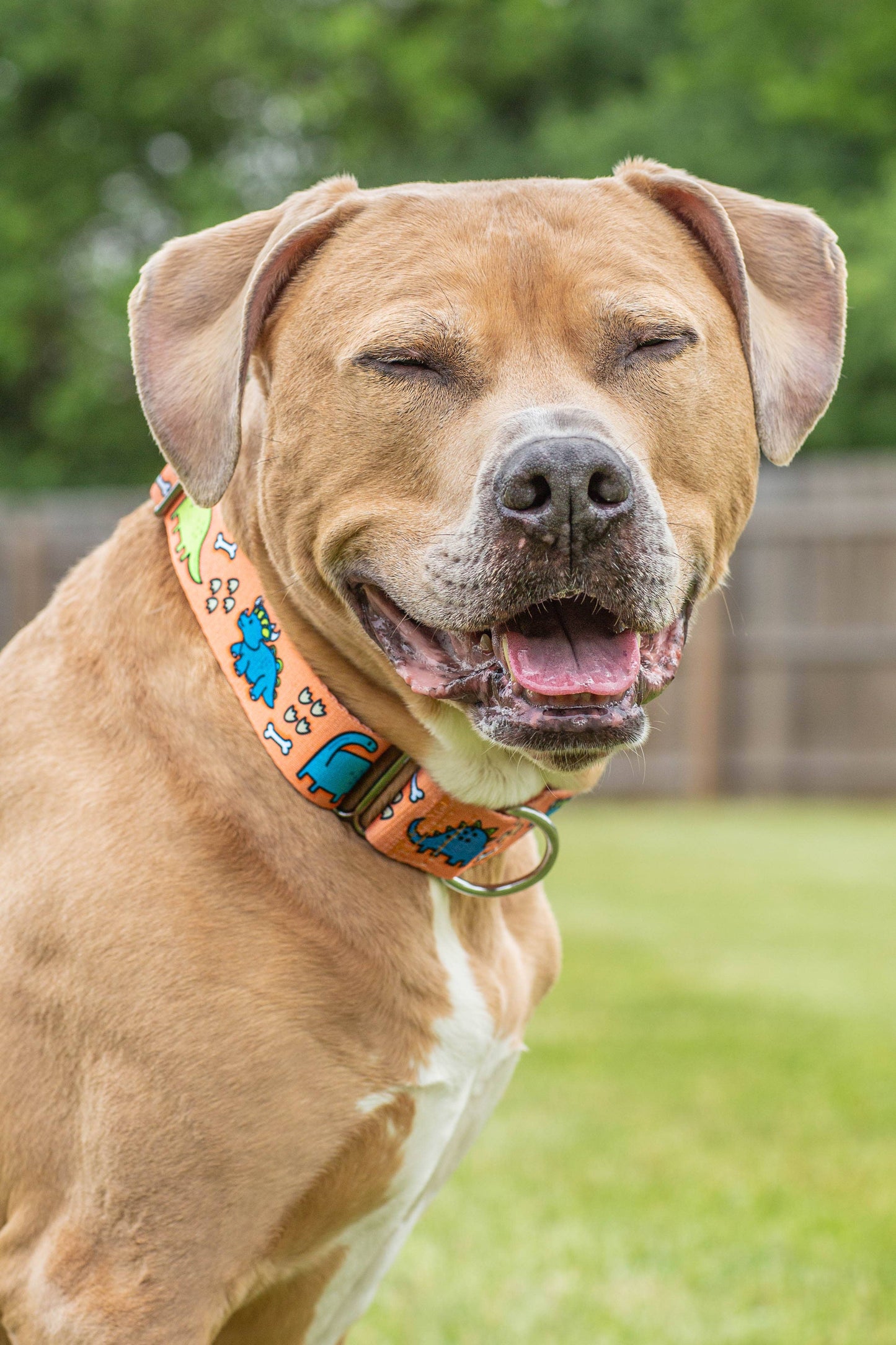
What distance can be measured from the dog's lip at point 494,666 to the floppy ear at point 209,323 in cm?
31

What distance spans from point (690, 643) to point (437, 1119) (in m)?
6.37

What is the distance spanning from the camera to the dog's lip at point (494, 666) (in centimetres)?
216

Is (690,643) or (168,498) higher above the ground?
(168,498)

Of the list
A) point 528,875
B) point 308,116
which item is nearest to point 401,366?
point 528,875

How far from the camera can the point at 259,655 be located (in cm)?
230

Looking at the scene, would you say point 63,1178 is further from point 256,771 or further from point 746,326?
point 746,326

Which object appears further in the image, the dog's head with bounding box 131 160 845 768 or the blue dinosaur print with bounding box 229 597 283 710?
the blue dinosaur print with bounding box 229 597 283 710

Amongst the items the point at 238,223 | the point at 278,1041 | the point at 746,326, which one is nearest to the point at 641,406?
the point at 746,326

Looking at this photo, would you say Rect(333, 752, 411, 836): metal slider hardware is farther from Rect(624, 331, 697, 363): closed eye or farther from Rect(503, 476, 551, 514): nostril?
Rect(624, 331, 697, 363): closed eye

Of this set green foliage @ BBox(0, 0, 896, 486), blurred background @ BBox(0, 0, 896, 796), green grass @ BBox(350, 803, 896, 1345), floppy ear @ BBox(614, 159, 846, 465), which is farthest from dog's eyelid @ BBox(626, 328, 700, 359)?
green foliage @ BBox(0, 0, 896, 486)

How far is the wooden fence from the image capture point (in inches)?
454

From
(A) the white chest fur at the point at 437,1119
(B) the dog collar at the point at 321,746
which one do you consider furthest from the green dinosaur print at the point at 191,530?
(A) the white chest fur at the point at 437,1119

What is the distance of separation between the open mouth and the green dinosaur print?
28cm

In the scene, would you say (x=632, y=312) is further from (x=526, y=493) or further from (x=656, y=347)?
(x=526, y=493)
